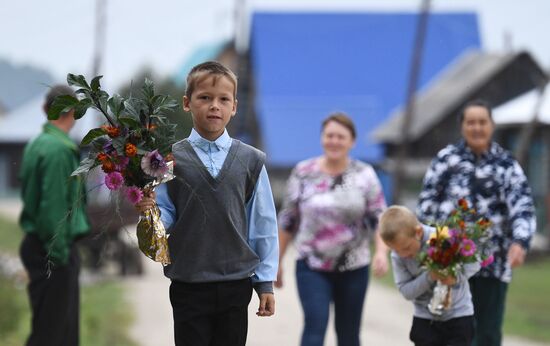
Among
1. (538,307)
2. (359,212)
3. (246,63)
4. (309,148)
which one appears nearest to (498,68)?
(309,148)

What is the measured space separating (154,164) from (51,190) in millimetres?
2814

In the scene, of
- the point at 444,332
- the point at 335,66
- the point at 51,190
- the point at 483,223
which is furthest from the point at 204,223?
the point at 335,66

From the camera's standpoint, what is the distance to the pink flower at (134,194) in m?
4.29

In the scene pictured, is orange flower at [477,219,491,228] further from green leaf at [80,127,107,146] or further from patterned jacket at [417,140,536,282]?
green leaf at [80,127,107,146]

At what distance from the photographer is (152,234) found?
4367 millimetres

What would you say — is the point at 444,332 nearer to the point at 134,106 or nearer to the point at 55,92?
the point at 134,106

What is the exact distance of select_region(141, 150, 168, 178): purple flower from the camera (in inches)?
168

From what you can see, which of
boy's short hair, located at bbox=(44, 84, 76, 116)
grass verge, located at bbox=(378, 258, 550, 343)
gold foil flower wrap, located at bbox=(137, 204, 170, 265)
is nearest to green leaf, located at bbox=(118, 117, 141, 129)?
gold foil flower wrap, located at bbox=(137, 204, 170, 265)

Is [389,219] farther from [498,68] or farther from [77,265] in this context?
[498,68]

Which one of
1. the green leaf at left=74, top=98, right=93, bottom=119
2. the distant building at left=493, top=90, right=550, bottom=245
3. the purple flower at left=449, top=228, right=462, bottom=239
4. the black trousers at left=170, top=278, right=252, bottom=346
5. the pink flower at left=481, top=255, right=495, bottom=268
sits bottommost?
the black trousers at left=170, top=278, right=252, bottom=346

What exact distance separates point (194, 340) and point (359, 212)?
276 centimetres

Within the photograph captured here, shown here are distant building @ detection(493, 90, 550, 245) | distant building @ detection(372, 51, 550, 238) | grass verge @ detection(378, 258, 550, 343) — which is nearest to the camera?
grass verge @ detection(378, 258, 550, 343)

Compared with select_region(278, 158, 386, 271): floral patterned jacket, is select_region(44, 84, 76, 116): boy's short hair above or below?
above

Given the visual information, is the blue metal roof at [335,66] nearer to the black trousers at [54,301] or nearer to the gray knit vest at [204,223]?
the black trousers at [54,301]
